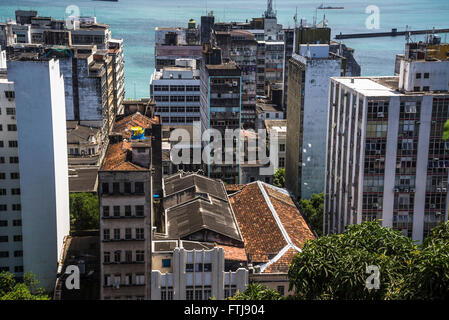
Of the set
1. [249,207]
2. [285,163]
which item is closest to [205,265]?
[249,207]

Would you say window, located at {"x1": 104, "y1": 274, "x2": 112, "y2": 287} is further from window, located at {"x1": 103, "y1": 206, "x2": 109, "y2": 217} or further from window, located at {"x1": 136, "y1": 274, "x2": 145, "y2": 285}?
window, located at {"x1": 103, "y1": 206, "x2": 109, "y2": 217}

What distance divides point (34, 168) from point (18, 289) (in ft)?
43.0

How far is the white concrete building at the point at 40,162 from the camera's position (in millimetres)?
55844

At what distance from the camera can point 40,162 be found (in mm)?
57250

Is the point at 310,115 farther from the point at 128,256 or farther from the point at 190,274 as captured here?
the point at 128,256

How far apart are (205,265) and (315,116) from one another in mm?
37191

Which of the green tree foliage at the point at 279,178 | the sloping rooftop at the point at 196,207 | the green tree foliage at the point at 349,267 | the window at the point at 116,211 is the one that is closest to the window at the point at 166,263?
the window at the point at 116,211

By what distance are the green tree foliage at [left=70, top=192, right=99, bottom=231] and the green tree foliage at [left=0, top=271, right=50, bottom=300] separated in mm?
10319

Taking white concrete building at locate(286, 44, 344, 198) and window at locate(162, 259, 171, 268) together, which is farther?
white concrete building at locate(286, 44, 344, 198)

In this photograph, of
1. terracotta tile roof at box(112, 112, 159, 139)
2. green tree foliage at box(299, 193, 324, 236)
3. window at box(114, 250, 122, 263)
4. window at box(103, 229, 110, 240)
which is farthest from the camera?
terracotta tile roof at box(112, 112, 159, 139)

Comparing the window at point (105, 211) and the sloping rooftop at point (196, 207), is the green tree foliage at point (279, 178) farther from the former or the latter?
the window at point (105, 211)

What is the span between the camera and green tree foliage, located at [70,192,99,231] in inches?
2689

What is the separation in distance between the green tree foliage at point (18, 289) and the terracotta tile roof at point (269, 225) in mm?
17641

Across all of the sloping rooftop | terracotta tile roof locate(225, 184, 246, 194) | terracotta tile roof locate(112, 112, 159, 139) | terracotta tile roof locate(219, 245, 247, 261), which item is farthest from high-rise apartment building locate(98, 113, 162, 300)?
terracotta tile roof locate(225, 184, 246, 194)
